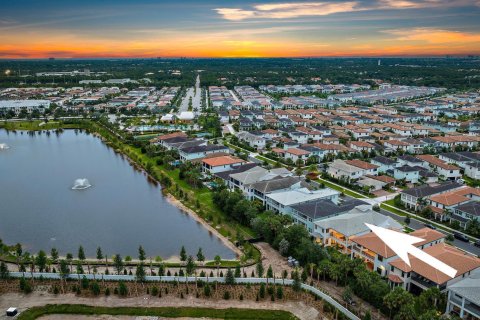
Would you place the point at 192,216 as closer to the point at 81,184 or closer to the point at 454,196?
the point at 81,184

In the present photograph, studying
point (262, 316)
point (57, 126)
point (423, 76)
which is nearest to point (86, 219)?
point (262, 316)

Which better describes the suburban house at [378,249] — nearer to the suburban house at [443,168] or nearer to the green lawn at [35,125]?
the suburban house at [443,168]

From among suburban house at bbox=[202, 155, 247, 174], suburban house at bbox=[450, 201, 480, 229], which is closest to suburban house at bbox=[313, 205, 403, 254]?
suburban house at bbox=[450, 201, 480, 229]

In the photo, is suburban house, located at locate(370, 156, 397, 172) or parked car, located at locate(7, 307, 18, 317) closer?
parked car, located at locate(7, 307, 18, 317)

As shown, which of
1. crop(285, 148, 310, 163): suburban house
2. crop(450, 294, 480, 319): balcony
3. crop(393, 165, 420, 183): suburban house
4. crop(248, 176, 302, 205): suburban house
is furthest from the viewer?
crop(285, 148, 310, 163): suburban house

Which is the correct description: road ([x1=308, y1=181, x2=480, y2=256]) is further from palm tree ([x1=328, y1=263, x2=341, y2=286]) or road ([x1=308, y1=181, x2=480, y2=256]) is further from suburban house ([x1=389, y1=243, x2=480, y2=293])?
palm tree ([x1=328, y1=263, x2=341, y2=286])

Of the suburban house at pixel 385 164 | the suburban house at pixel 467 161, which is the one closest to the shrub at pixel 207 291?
the suburban house at pixel 385 164

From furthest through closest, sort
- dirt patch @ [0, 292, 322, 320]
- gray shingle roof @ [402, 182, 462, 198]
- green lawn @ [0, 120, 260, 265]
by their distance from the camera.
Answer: gray shingle roof @ [402, 182, 462, 198]
green lawn @ [0, 120, 260, 265]
dirt patch @ [0, 292, 322, 320]
